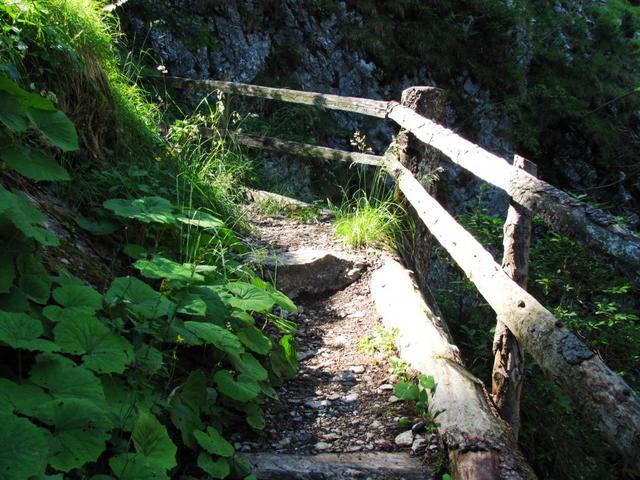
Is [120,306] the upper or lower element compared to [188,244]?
lower

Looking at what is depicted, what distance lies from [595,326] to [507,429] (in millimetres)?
2278

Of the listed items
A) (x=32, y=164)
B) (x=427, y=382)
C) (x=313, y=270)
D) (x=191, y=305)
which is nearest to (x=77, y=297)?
→ (x=191, y=305)

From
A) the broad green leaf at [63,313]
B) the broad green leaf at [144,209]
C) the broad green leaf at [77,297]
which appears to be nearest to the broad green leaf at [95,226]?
the broad green leaf at [144,209]

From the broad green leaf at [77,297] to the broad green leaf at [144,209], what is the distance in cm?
89

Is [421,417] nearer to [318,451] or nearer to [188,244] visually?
[318,451]

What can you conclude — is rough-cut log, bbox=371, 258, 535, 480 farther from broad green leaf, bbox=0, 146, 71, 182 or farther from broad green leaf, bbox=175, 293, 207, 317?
broad green leaf, bbox=0, 146, 71, 182

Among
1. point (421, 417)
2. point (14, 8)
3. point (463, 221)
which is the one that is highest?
point (14, 8)

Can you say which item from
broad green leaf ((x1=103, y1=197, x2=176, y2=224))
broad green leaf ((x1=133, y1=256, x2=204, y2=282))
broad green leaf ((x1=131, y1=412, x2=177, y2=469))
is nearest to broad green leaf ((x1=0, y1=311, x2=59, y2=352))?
broad green leaf ((x1=131, y1=412, x2=177, y2=469))

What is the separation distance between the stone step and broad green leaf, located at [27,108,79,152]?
1.48 metres

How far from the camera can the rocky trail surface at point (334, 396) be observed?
2.62 meters

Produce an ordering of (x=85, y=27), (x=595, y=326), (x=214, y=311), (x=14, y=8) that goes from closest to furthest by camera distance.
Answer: (x=214, y=311)
(x=14, y=8)
(x=85, y=27)
(x=595, y=326)

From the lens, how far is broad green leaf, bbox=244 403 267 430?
273cm

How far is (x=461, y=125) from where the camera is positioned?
11.8 metres

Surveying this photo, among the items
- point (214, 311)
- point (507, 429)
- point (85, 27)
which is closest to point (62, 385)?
point (214, 311)
